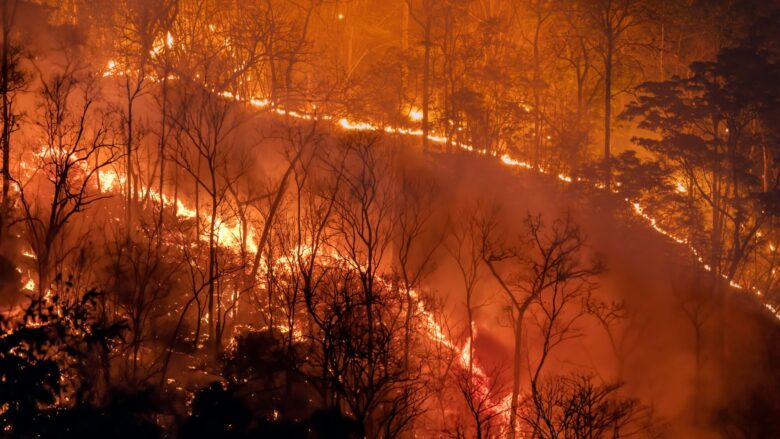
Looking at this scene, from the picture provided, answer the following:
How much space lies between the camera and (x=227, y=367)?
2519 cm

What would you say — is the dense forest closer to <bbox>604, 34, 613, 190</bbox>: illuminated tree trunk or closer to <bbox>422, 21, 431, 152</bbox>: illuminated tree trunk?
<bbox>604, 34, 613, 190</bbox>: illuminated tree trunk

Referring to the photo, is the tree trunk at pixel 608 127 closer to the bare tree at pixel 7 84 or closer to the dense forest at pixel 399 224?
the dense forest at pixel 399 224

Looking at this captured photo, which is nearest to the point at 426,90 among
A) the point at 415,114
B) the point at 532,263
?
the point at 415,114

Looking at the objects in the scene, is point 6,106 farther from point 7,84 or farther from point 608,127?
point 608,127

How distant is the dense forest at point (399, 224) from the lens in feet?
81.3

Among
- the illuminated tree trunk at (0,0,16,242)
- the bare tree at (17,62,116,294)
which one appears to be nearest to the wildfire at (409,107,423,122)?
the bare tree at (17,62,116,294)

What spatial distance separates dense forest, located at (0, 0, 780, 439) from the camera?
24766 mm

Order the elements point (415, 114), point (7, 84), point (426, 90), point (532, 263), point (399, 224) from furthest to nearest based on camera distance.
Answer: point (415, 114) → point (426, 90) → point (399, 224) → point (532, 263) → point (7, 84)

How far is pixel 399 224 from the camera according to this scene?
35.1m

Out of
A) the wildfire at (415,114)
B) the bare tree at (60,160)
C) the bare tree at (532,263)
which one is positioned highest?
the wildfire at (415,114)

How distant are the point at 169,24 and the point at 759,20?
29479mm

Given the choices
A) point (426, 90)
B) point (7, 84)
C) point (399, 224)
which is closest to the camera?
point (7, 84)

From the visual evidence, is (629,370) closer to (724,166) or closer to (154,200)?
(724,166)

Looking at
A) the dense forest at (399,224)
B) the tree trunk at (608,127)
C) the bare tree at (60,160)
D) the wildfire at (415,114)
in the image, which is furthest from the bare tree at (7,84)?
the tree trunk at (608,127)
